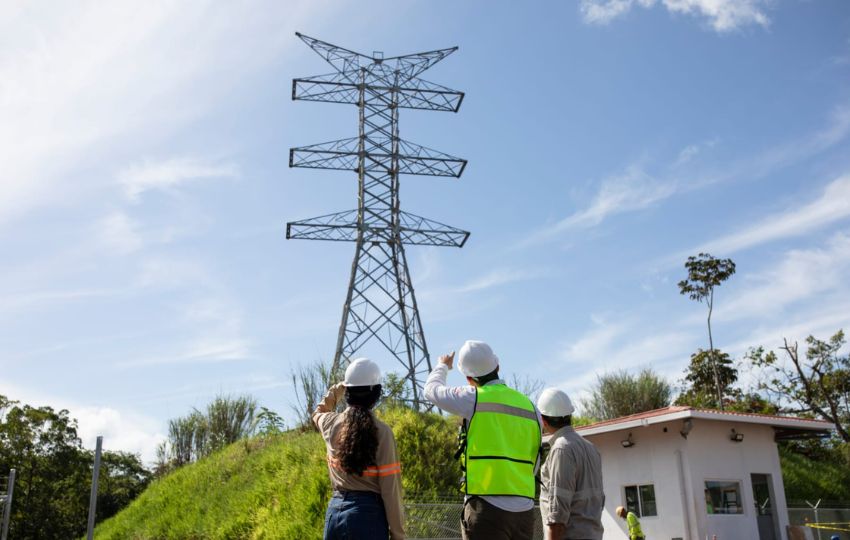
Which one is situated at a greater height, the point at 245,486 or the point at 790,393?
the point at 790,393

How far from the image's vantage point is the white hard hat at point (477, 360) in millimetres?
4043

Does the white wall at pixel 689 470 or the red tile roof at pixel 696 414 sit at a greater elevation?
the red tile roof at pixel 696 414

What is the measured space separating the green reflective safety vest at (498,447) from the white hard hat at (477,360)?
130 mm

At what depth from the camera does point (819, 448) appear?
94.5 feet

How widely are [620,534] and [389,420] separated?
5.22 m

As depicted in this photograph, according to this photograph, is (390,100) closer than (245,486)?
No

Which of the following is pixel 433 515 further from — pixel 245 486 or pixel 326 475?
pixel 245 486

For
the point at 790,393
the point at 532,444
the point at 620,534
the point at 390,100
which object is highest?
the point at 390,100

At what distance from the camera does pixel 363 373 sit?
12.9 ft

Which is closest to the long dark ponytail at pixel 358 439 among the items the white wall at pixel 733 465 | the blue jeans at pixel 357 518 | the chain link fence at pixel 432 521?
the blue jeans at pixel 357 518

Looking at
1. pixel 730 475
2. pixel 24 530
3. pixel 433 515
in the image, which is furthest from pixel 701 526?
pixel 24 530

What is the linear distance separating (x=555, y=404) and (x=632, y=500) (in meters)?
11.3

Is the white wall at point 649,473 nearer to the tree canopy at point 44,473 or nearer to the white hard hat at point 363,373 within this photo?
the white hard hat at point 363,373

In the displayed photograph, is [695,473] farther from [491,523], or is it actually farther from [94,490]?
[491,523]
